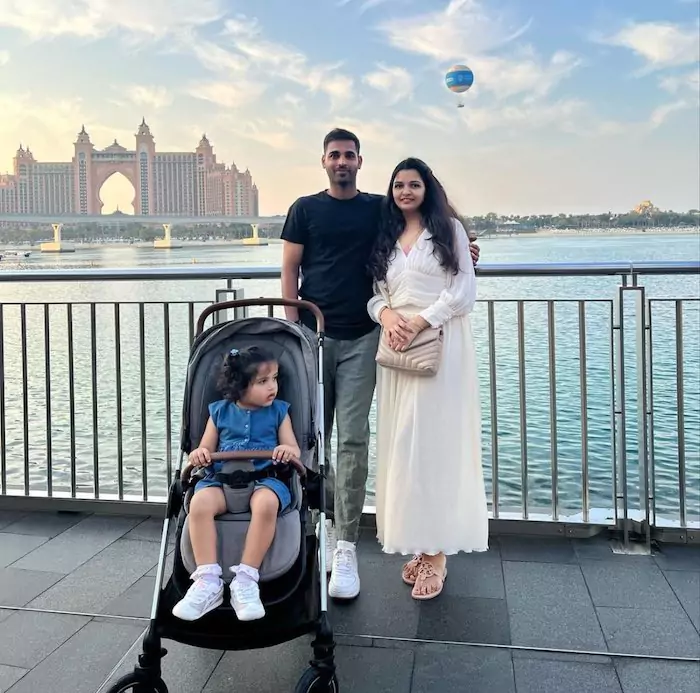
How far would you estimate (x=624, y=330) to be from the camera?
3086mm

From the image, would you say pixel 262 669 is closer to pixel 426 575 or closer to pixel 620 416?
pixel 426 575

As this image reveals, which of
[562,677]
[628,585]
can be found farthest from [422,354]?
[628,585]

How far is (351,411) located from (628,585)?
123 cm

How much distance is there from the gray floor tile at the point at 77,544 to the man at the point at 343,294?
43.1 inches

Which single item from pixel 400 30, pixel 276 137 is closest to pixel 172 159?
pixel 276 137

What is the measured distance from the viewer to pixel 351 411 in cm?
271

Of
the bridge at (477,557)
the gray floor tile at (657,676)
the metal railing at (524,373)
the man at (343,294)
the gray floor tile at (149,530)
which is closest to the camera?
the gray floor tile at (657,676)

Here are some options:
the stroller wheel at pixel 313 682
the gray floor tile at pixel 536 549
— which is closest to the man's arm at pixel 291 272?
the stroller wheel at pixel 313 682

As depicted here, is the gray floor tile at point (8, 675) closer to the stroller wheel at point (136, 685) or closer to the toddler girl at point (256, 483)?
the stroller wheel at point (136, 685)

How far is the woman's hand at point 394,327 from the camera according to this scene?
8.14ft

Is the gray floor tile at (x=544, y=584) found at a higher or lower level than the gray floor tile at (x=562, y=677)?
higher

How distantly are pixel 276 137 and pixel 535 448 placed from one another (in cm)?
2651

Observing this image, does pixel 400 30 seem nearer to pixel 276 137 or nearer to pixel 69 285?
pixel 276 137

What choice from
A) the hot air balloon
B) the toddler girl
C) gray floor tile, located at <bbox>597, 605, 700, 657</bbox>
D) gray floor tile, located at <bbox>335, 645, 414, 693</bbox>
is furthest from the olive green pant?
the hot air balloon
